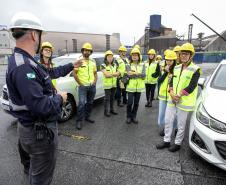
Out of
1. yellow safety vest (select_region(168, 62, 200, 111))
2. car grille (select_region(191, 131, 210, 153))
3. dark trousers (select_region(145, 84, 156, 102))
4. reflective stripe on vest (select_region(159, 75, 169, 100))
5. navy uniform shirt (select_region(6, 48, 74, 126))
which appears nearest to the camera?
navy uniform shirt (select_region(6, 48, 74, 126))

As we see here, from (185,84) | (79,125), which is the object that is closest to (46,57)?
(79,125)

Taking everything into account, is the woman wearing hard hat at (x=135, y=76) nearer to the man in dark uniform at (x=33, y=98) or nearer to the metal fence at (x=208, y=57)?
the man in dark uniform at (x=33, y=98)

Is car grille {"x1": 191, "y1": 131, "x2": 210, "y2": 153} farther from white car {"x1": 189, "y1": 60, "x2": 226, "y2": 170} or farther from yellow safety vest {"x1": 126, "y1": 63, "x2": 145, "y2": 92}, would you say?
yellow safety vest {"x1": 126, "y1": 63, "x2": 145, "y2": 92}

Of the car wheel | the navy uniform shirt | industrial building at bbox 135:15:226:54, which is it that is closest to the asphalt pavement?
the car wheel

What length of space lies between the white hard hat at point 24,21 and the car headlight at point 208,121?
7.80ft

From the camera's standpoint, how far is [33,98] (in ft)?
5.00

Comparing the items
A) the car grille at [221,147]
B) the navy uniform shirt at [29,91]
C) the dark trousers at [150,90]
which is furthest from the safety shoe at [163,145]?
the dark trousers at [150,90]

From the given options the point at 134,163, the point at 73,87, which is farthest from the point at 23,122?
the point at 73,87

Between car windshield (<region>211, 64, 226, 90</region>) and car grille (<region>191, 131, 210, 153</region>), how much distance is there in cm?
110

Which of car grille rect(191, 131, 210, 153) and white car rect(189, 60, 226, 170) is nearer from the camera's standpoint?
white car rect(189, 60, 226, 170)

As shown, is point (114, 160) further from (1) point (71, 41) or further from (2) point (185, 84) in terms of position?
(1) point (71, 41)

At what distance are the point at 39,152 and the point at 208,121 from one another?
7.16 feet

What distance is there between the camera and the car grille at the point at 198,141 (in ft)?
9.35

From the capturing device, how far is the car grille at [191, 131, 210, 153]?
9.35 ft
